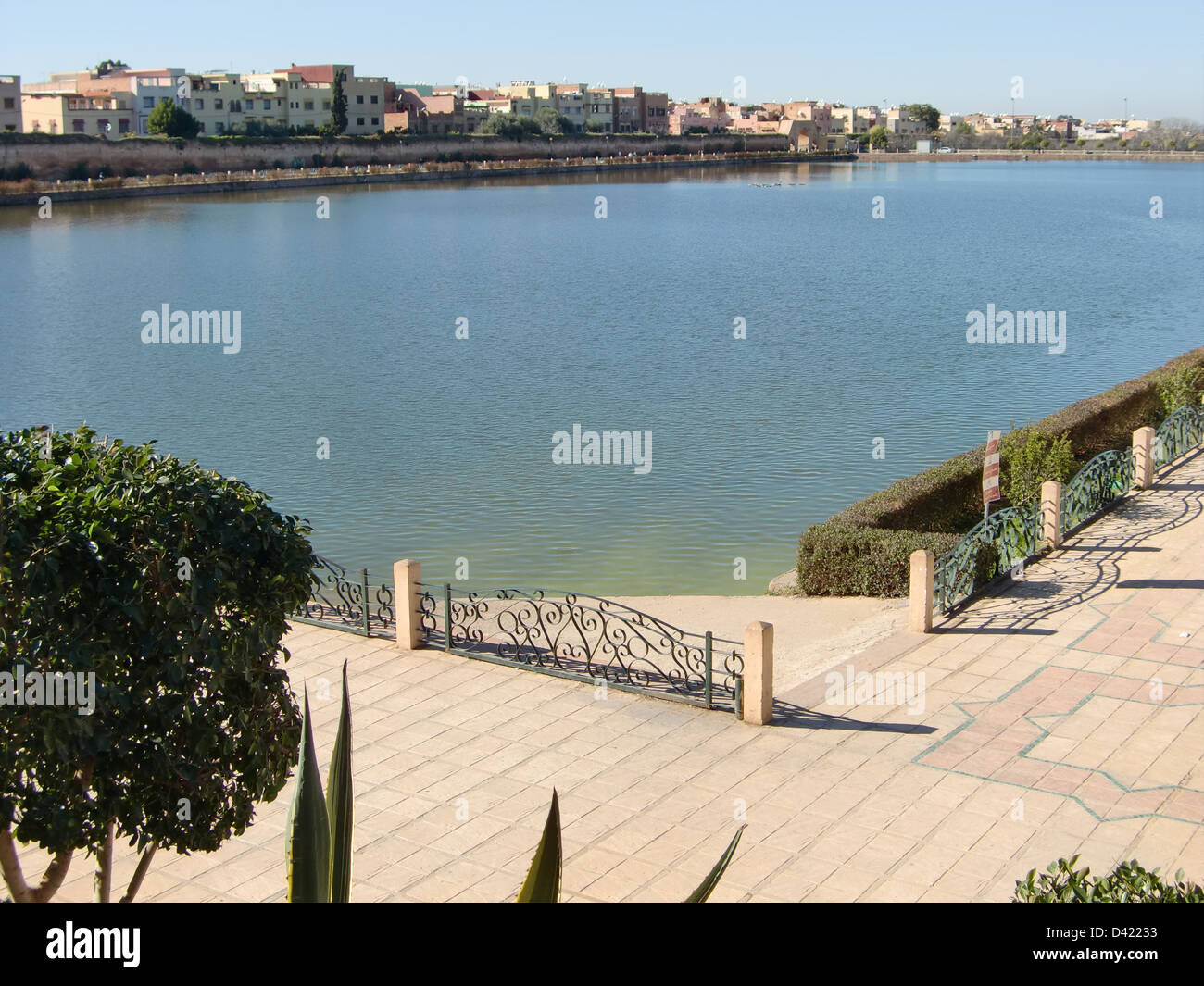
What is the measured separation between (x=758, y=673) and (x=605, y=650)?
2.12 m

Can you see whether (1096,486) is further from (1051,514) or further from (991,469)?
(991,469)

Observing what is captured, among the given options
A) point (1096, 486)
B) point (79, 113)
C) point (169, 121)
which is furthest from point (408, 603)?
point (79, 113)

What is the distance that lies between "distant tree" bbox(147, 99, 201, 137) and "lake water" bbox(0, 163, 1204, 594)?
35.4m

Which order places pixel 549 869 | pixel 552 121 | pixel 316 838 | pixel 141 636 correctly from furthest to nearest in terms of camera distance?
pixel 552 121, pixel 141 636, pixel 316 838, pixel 549 869

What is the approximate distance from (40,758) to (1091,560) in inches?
457

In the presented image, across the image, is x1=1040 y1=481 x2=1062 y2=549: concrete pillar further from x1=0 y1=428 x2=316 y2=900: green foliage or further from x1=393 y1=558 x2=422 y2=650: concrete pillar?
x1=0 y1=428 x2=316 y2=900: green foliage

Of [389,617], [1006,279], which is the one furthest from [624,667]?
[1006,279]

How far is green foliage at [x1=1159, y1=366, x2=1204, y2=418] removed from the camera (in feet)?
65.3

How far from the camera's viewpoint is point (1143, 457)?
53.7 ft

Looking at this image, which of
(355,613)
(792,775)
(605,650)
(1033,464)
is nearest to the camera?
(792,775)

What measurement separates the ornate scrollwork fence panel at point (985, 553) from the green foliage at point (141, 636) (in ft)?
26.0

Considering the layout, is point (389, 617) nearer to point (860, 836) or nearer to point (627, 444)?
point (860, 836)

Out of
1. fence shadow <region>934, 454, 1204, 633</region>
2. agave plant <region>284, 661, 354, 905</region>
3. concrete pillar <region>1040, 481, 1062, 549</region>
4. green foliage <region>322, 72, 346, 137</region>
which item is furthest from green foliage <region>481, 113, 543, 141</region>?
agave plant <region>284, 661, 354, 905</region>

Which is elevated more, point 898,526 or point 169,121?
point 169,121
